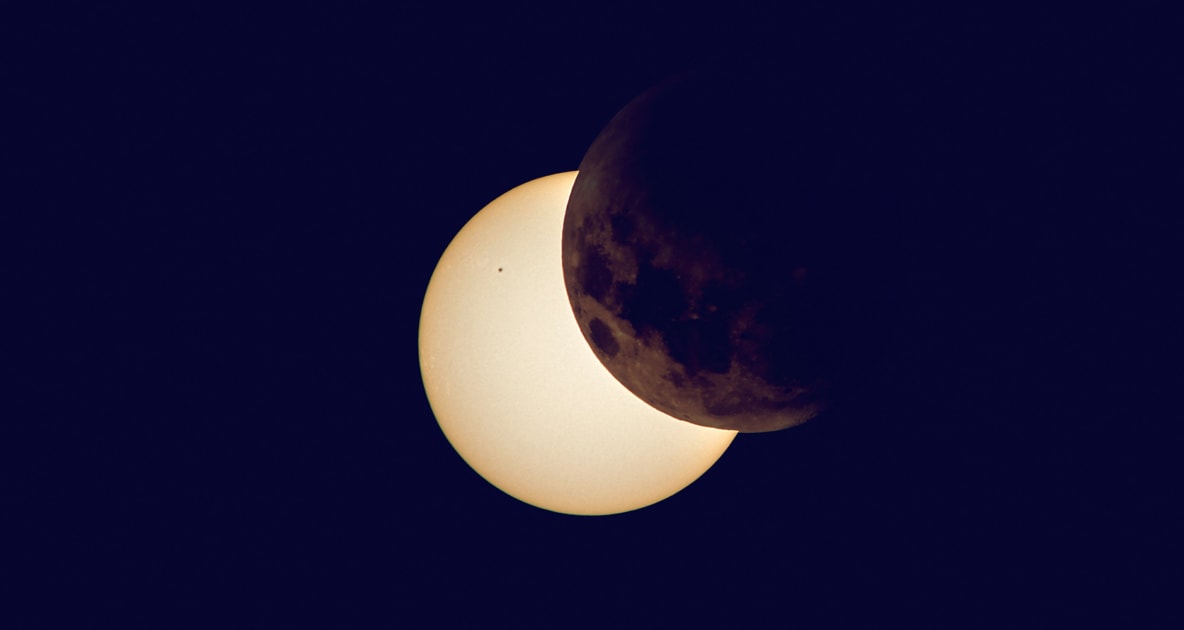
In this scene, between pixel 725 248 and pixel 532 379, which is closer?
pixel 725 248

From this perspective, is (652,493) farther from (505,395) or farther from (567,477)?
(505,395)

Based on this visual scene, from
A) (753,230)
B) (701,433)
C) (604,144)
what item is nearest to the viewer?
(753,230)

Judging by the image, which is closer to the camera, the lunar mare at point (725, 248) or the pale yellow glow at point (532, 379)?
the lunar mare at point (725, 248)

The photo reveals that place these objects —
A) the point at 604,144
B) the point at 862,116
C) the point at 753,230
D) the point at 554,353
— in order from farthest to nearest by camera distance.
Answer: the point at 554,353, the point at 604,144, the point at 862,116, the point at 753,230

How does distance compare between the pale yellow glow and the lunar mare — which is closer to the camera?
the lunar mare

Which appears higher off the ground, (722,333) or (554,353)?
(554,353)

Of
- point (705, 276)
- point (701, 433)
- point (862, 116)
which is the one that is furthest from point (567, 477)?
point (862, 116)

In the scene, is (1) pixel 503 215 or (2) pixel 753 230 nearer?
(2) pixel 753 230

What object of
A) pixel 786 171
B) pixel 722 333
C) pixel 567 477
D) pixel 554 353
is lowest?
pixel 567 477
